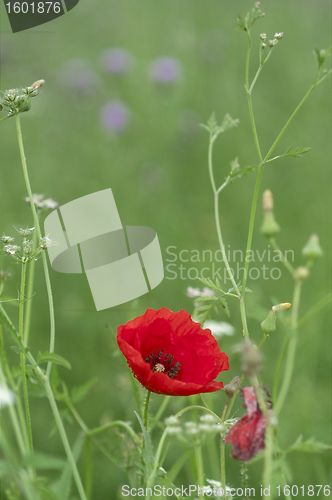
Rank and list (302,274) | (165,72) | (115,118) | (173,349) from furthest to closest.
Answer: (165,72) < (115,118) < (173,349) < (302,274)

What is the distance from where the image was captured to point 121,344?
21.9 inches

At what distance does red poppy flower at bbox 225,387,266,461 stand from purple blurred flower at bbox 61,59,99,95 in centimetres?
209

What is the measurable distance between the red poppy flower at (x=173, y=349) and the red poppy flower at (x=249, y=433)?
0.07 m

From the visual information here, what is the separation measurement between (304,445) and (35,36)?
2386mm

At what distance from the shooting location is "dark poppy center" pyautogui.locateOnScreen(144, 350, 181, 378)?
0.66m

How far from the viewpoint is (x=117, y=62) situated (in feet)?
7.65

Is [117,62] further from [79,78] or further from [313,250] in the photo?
[313,250]

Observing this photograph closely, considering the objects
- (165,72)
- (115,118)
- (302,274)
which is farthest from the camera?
(165,72)

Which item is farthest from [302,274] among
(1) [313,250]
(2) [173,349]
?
(2) [173,349]

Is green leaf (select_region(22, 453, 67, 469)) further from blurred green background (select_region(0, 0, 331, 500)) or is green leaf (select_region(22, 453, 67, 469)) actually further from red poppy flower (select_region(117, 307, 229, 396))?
blurred green background (select_region(0, 0, 331, 500))

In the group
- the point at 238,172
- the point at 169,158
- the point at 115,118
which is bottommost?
the point at 169,158

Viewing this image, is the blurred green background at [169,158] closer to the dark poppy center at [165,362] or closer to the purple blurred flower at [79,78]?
the purple blurred flower at [79,78]

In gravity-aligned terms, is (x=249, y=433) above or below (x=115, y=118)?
above

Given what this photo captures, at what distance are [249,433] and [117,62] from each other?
7.13ft
